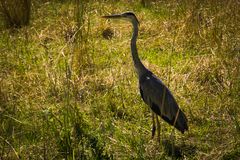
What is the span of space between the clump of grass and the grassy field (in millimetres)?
128

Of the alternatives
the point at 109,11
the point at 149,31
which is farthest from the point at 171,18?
the point at 109,11

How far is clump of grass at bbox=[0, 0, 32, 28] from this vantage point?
231 inches

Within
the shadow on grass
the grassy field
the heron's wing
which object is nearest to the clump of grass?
the grassy field

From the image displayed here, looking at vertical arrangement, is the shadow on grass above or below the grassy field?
below

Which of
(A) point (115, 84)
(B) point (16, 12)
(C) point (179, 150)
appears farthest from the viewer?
(B) point (16, 12)

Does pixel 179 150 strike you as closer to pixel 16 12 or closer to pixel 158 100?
pixel 158 100

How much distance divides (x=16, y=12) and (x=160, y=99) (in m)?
3.21

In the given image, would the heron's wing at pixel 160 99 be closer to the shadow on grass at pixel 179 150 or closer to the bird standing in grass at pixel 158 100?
the bird standing in grass at pixel 158 100

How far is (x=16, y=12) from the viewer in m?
5.93

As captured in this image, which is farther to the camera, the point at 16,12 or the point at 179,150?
the point at 16,12

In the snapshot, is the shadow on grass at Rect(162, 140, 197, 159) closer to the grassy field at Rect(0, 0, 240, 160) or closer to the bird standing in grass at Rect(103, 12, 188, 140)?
the grassy field at Rect(0, 0, 240, 160)

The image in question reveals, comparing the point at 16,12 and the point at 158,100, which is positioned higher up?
the point at 16,12

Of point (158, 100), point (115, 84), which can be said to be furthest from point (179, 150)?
point (115, 84)

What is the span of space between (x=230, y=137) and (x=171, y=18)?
9.44 ft
